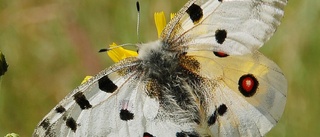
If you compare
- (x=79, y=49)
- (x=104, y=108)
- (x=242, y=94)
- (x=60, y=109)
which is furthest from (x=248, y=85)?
(x=79, y=49)

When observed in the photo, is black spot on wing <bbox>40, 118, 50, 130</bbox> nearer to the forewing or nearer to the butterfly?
the forewing

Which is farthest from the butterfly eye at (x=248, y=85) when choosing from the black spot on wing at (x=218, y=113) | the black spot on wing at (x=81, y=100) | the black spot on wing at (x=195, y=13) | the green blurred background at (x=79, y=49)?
the green blurred background at (x=79, y=49)

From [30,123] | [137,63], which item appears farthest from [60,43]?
[137,63]

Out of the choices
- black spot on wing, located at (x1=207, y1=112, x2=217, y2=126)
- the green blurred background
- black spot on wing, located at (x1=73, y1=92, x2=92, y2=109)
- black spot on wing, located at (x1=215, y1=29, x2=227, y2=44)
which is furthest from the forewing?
the green blurred background

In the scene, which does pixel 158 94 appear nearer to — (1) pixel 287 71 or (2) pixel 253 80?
(2) pixel 253 80

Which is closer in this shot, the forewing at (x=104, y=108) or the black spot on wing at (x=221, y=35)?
the forewing at (x=104, y=108)

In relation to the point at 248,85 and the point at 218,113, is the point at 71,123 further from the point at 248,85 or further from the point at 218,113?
the point at 248,85

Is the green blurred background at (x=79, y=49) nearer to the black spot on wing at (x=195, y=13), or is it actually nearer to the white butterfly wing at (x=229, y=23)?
the white butterfly wing at (x=229, y=23)
